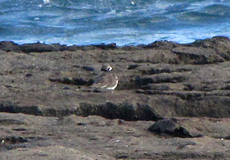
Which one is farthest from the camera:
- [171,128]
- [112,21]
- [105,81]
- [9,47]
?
[112,21]

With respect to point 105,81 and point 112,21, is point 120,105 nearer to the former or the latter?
point 105,81

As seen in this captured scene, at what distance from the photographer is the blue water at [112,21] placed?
38.0ft

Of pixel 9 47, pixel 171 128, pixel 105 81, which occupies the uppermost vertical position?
pixel 9 47

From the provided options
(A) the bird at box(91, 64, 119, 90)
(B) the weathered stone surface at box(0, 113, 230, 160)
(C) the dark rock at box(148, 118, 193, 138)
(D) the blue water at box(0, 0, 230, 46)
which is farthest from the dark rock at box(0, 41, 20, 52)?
(C) the dark rock at box(148, 118, 193, 138)

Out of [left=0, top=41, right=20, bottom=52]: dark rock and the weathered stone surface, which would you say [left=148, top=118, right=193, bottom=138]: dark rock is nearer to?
the weathered stone surface

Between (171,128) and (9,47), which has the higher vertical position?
(9,47)

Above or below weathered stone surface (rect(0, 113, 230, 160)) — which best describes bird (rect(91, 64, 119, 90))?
above

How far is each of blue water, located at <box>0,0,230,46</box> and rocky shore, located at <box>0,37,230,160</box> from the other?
161 inches

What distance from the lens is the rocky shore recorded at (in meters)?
3.27

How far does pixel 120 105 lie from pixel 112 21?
9.38 metres

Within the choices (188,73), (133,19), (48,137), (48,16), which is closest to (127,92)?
(188,73)

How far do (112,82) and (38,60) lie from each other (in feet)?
5.04

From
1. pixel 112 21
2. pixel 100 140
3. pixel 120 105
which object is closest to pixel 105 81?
pixel 120 105

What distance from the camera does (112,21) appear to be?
13.7m
